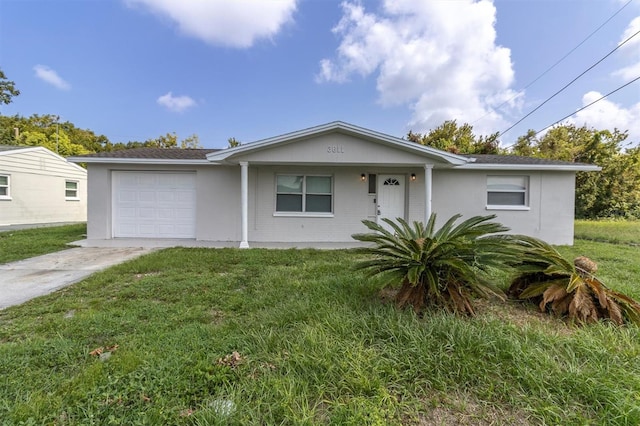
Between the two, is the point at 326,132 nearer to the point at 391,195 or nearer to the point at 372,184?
the point at 372,184

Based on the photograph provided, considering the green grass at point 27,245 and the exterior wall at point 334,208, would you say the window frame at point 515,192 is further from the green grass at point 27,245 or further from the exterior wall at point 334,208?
the green grass at point 27,245

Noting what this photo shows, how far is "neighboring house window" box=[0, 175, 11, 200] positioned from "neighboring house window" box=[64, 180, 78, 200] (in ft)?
8.62

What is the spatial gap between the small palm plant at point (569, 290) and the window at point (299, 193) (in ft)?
21.4

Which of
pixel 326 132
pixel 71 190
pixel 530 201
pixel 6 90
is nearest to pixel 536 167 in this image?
pixel 530 201

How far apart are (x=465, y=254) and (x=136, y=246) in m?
8.28

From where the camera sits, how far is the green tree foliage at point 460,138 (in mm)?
23109

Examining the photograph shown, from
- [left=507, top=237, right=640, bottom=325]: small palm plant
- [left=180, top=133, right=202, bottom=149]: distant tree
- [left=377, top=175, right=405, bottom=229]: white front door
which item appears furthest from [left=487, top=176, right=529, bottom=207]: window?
[left=180, top=133, right=202, bottom=149]: distant tree

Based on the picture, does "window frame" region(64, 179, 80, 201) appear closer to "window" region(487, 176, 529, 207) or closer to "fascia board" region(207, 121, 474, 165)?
"fascia board" region(207, 121, 474, 165)

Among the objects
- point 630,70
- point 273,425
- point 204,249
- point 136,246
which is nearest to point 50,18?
point 136,246

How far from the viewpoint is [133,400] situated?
1825 millimetres

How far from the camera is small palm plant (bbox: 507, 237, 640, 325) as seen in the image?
8.33 ft

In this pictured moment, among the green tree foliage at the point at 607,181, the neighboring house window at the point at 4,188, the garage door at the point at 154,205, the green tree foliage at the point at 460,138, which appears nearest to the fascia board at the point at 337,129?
the garage door at the point at 154,205

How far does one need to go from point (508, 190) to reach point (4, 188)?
20.5 meters

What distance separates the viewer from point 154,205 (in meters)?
8.82
